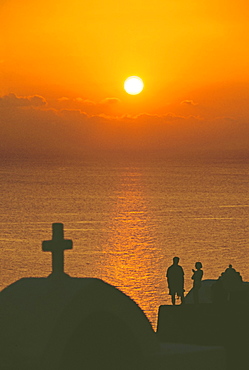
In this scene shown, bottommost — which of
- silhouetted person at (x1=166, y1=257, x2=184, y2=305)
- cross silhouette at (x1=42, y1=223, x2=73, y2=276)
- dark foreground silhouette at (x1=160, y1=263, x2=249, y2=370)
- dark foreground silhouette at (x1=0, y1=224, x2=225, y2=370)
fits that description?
dark foreground silhouette at (x1=0, y1=224, x2=225, y2=370)

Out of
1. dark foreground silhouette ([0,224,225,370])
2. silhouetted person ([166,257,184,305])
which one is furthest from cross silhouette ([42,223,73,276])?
silhouetted person ([166,257,184,305])

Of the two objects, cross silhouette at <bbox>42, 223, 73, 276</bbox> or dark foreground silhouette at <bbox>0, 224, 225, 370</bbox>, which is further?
cross silhouette at <bbox>42, 223, 73, 276</bbox>

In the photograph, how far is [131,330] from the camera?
42.4 feet

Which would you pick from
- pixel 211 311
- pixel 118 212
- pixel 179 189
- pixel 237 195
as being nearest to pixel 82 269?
pixel 118 212

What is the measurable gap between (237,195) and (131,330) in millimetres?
156265

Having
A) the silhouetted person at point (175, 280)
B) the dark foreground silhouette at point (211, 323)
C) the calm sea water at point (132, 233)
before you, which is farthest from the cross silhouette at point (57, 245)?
the calm sea water at point (132, 233)

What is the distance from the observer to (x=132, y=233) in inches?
4112

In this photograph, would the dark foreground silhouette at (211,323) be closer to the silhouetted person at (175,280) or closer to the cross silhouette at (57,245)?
the silhouetted person at (175,280)

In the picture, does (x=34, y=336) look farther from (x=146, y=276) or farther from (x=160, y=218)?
(x=160, y=218)

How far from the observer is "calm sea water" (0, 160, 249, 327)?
79.0 metres

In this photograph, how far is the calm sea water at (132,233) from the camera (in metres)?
79.0

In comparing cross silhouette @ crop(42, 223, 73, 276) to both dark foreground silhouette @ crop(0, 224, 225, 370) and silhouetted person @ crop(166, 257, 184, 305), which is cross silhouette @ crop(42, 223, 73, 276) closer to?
dark foreground silhouette @ crop(0, 224, 225, 370)

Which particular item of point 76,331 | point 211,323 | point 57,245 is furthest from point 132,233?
point 76,331

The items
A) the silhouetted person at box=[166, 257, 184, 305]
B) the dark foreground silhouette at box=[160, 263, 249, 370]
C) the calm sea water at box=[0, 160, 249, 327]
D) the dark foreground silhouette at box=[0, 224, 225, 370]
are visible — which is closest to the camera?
the dark foreground silhouette at box=[0, 224, 225, 370]
